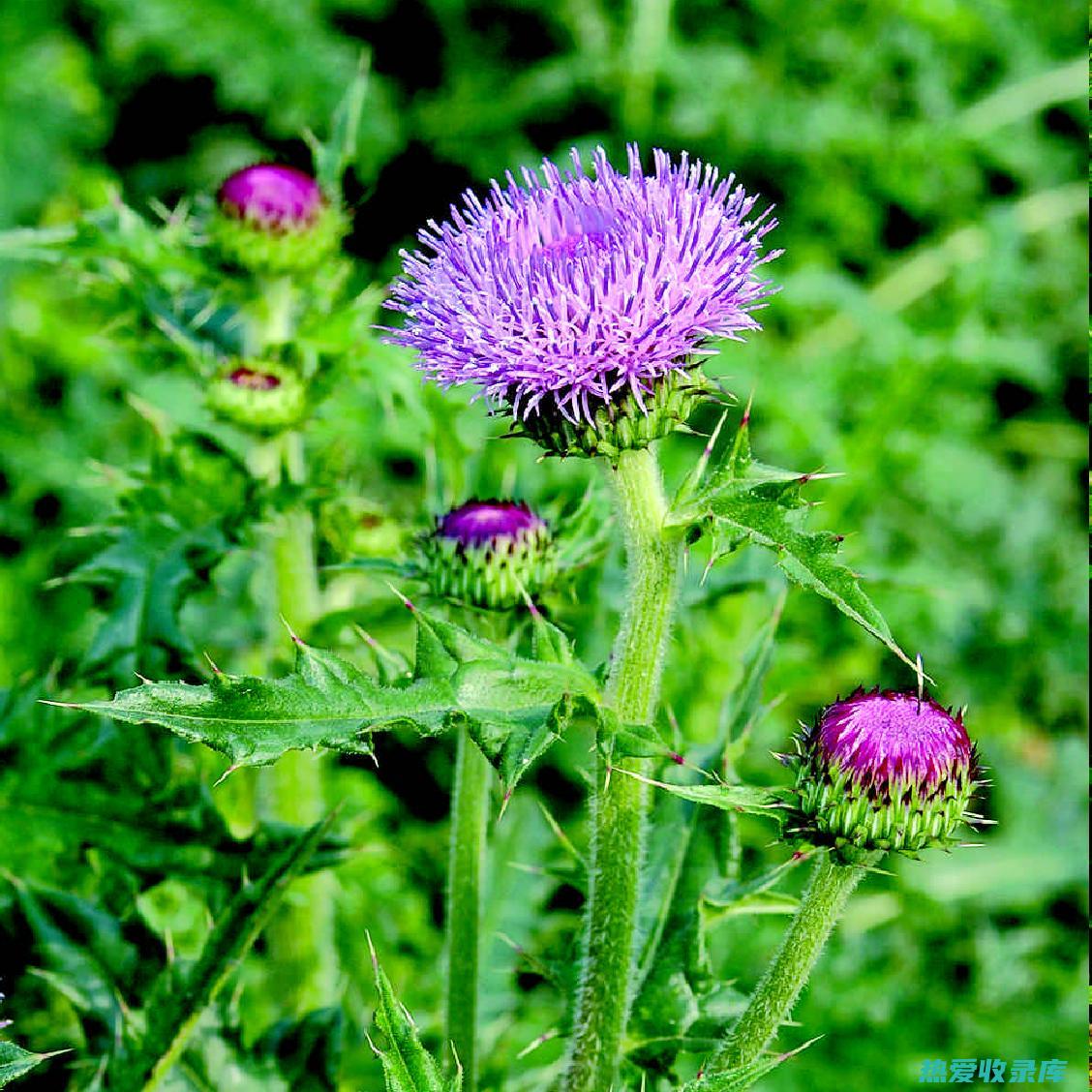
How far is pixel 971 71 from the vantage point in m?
7.90

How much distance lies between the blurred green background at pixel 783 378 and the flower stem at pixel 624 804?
842 mm

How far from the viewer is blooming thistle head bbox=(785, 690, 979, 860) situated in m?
Answer: 2.19

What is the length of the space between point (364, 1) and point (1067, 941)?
19.3 feet

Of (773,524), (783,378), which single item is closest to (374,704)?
(773,524)

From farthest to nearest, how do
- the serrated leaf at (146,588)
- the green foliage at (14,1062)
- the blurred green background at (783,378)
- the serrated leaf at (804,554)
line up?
the blurred green background at (783,378) → the serrated leaf at (146,588) → the serrated leaf at (804,554) → the green foliage at (14,1062)

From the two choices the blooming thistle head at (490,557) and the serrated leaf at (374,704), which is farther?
the blooming thistle head at (490,557)

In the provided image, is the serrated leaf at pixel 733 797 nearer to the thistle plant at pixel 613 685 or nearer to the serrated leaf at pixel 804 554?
the thistle plant at pixel 613 685

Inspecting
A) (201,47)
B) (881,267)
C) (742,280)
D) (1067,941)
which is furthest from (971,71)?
(742,280)

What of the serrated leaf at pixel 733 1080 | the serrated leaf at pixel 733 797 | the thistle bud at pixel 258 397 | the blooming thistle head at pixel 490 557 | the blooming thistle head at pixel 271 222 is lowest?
the serrated leaf at pixel 733 1080

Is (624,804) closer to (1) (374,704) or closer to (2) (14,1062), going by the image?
(1) (374,704)

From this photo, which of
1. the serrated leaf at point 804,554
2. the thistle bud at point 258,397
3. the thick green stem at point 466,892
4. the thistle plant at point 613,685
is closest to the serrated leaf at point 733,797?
the thistle plant at point 613,685

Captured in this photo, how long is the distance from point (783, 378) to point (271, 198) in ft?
10.1

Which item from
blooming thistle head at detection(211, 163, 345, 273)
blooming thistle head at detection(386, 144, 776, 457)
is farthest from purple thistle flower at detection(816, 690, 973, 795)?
blooming thistle head at detection(211, 163, 345, 273)

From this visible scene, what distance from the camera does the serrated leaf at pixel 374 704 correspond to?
2047mm
